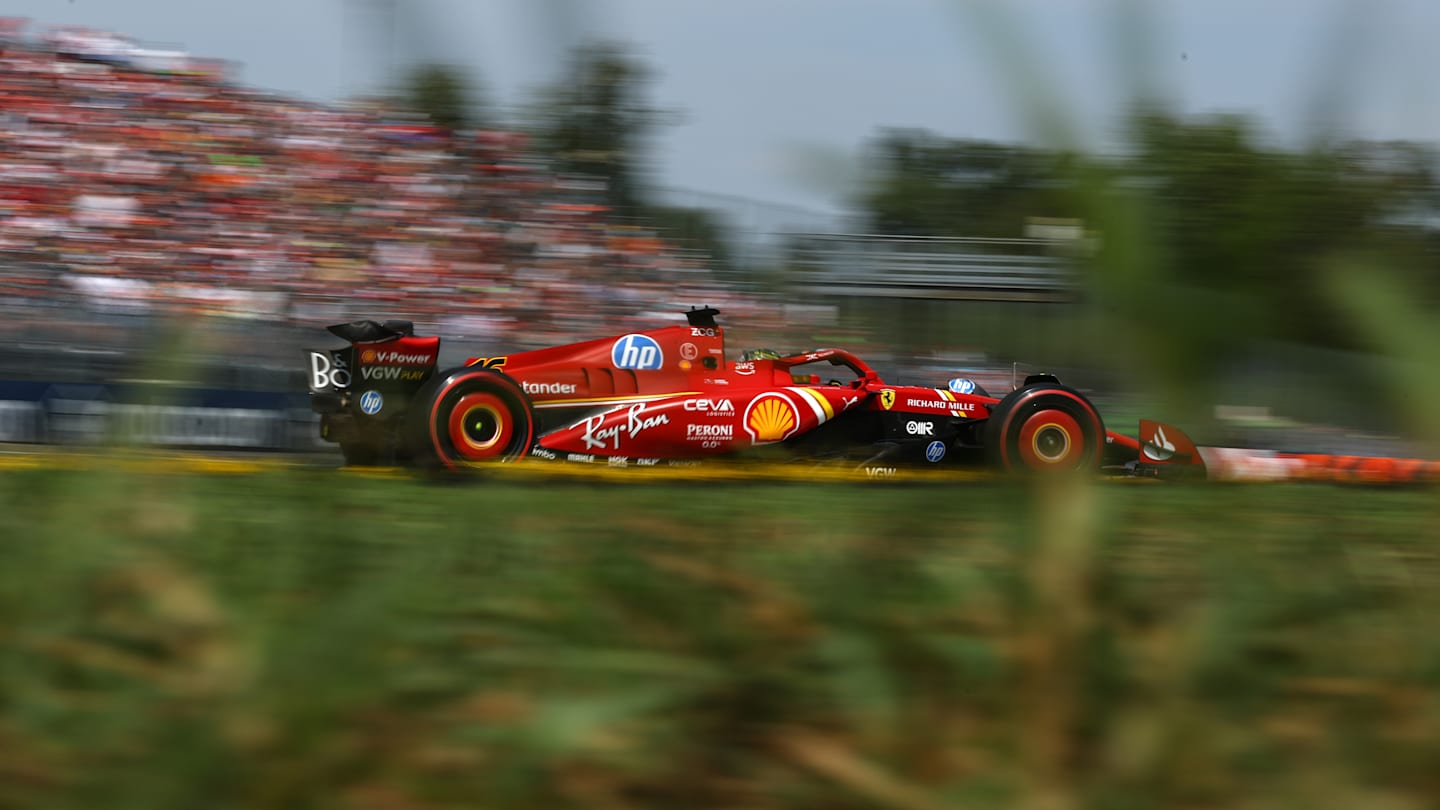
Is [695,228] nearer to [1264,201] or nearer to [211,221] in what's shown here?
[1264,201]

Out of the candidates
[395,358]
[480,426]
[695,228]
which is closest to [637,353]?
[480,426]

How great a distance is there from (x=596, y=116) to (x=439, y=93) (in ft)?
0.54

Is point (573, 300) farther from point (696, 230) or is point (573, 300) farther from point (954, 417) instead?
point (696, 230)

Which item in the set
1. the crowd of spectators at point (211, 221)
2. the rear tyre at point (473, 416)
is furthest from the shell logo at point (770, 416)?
the rear tyre at point (473, 416)

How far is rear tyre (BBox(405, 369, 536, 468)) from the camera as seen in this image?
7.97 metres

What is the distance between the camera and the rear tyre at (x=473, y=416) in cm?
797

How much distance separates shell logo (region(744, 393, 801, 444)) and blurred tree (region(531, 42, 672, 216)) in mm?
6728

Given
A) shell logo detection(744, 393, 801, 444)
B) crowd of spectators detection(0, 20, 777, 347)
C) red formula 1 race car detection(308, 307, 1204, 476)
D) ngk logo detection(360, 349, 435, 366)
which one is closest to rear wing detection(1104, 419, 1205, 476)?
crowd of spectators detection(0, 20, 777, 347)

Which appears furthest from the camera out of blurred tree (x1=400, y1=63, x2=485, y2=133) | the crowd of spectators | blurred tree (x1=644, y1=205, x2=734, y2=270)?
the crowd of spectators

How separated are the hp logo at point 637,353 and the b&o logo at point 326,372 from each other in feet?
5.56

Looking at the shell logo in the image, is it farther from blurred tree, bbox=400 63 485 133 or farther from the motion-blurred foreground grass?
blurred tree, bbox=400 63 485 133

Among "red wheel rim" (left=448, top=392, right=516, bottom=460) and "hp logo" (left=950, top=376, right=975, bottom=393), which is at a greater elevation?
"hp logo" (left=950, top=376, right=975, bottom=393)

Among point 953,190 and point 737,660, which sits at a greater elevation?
point 953,190

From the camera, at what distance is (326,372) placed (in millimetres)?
8156
